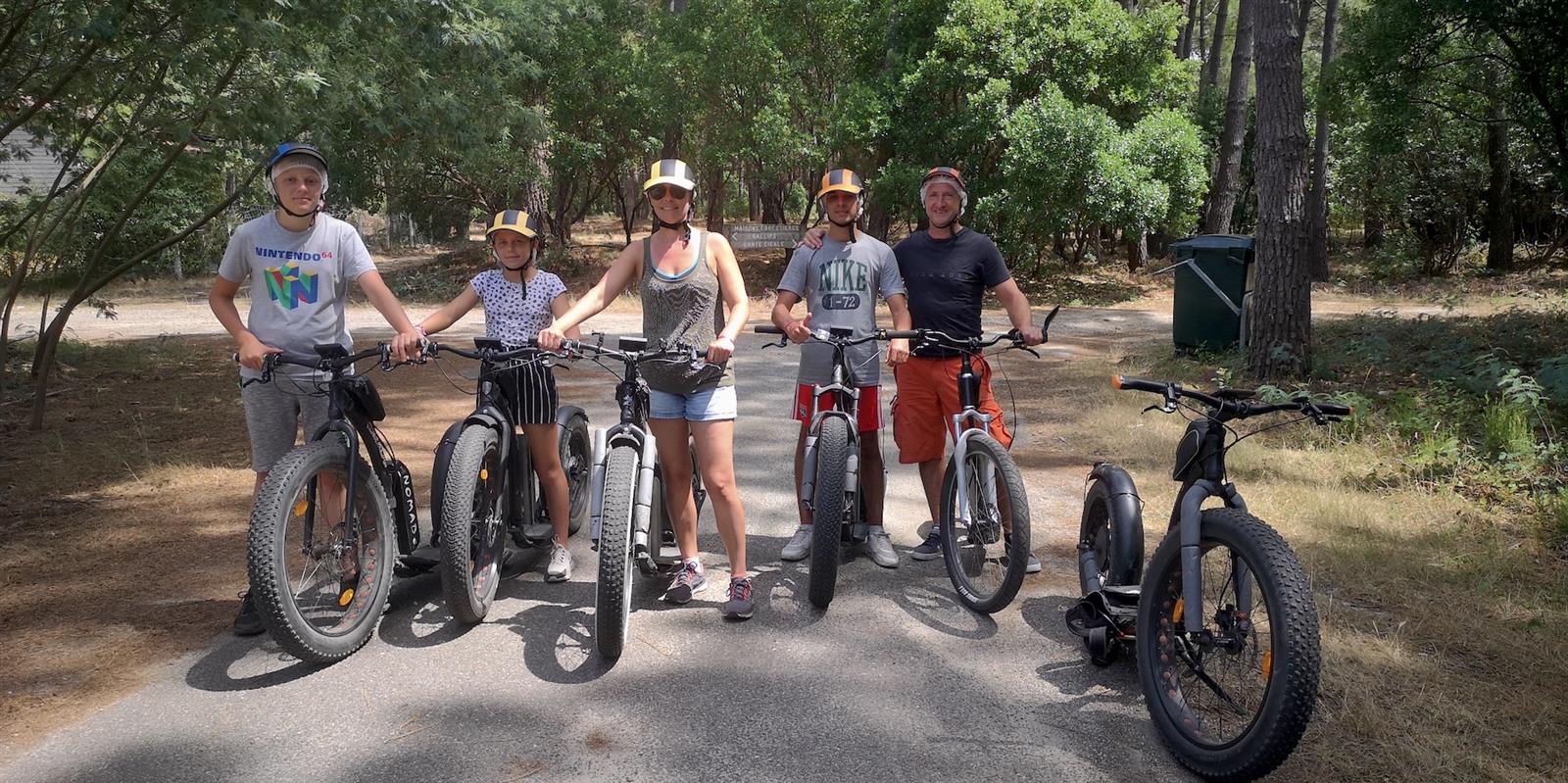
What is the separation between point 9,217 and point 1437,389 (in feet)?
51.3

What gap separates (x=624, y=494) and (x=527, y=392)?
1168 mm

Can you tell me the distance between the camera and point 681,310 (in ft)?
14.8

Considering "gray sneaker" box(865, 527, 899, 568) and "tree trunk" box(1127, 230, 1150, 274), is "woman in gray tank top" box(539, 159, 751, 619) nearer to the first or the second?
"gray sneaker" box(865, 527, 899, 568)

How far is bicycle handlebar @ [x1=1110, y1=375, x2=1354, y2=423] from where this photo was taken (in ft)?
11.0

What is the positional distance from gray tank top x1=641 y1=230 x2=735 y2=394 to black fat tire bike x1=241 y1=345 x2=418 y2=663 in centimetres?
110

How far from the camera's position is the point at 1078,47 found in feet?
68.4

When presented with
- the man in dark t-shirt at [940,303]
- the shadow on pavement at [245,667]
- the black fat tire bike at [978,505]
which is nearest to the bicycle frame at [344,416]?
the shadow on pavement at [245,667]

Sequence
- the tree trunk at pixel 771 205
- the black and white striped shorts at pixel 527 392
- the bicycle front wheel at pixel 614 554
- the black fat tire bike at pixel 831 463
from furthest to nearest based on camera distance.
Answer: the tree trunk at pixel 771 205 < the black and white striped shorts at pixel 527 392 < the black fat tire bike at pixel 831 463 < the bicycle front wheel at pixel 614 554

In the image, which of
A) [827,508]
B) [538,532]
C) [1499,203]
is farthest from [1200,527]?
[1499,203]

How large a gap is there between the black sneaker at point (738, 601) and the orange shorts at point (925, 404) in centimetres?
113

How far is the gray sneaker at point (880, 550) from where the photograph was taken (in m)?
5.32

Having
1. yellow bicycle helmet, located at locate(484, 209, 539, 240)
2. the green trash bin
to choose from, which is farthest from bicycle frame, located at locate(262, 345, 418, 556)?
the green trash bin

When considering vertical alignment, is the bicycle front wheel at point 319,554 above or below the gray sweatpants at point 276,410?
below

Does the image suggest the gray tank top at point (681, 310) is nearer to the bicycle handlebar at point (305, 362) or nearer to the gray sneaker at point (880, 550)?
the bicycle handlebar at point (305, 362)
